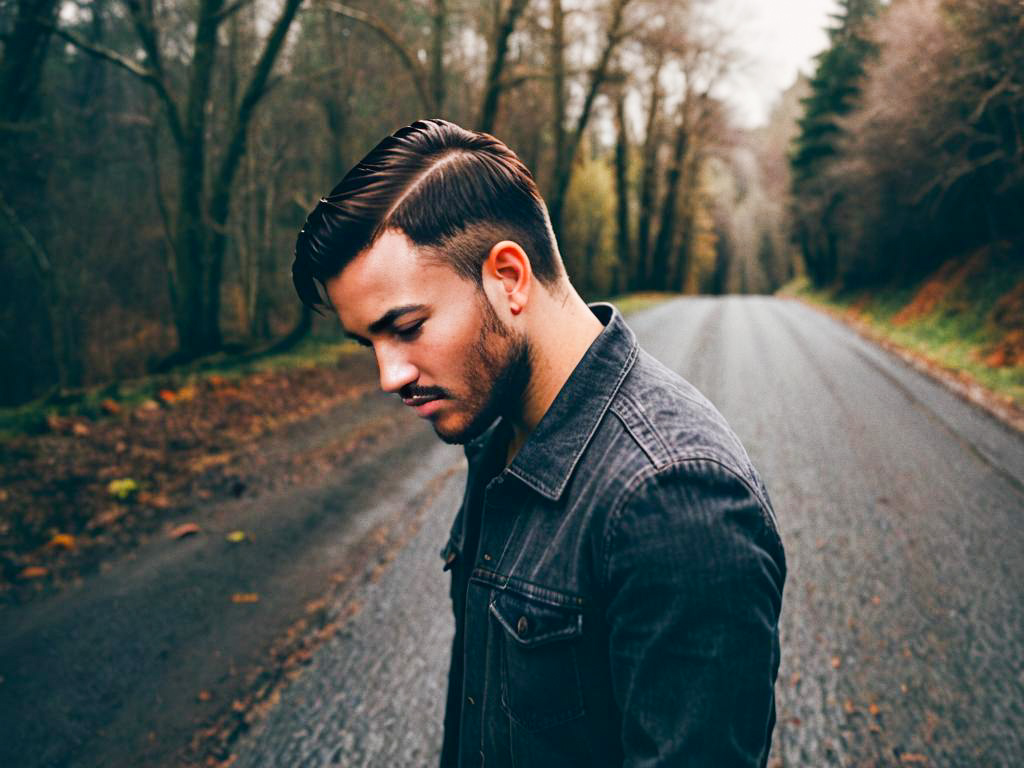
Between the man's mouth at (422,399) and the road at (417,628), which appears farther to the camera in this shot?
the road at (417,628)

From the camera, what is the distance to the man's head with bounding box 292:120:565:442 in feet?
3.98

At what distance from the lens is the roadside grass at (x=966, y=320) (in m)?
10.3

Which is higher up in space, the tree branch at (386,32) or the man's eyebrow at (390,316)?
the tree branch at (386,32)

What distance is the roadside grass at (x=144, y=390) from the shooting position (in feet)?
20.2

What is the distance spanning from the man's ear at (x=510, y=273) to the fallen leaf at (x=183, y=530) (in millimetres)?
4487

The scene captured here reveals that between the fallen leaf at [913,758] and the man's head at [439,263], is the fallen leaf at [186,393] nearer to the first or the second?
the man's head at [439,263]

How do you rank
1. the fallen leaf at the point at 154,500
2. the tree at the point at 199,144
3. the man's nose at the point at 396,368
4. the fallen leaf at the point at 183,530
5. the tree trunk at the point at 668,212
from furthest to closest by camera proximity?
the tree trunk at the point at 668,212
the tree at the point at 199,144
the fallen leaf at the point at 154,500
the fallen leaf at the point at 183,530
the man's nose at the point at 396,368

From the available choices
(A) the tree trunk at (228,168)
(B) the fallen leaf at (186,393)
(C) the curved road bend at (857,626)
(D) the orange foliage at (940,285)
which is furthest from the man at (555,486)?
(D) the orange foliage at (940,285)

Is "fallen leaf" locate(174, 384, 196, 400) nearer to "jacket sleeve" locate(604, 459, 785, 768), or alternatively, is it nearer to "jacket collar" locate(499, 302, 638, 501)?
"jacket collar" locate(499, 302, 638, 501)

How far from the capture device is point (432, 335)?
4.08 feet

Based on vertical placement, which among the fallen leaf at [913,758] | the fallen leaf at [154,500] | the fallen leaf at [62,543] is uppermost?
the fallen leaf at [913,758]

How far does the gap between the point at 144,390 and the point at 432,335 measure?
7677 millimetres

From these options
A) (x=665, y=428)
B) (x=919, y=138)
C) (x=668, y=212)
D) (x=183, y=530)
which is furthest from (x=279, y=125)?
(x=668, y=212)

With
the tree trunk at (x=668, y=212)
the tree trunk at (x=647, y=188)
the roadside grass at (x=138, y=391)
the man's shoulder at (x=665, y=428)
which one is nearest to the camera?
the man's shoulder at (x=665, y=428)
